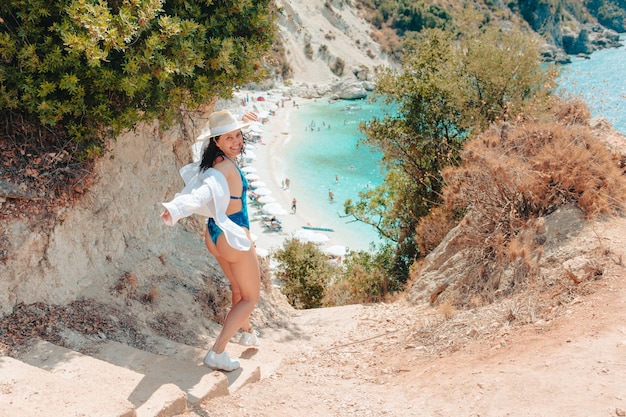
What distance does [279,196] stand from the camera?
38.8 meters

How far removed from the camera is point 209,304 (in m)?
7.95

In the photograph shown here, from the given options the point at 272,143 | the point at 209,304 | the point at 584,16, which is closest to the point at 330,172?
the point at 272,143

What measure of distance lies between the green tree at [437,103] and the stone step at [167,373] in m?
10.4

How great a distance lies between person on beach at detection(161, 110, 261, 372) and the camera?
4.87 metres

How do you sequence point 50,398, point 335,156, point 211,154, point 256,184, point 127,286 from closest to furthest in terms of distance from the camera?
point 50,398 < point 211,154 < point 127,286 < point 256,184 < point 335,156

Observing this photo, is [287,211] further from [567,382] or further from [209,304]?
[567,382]

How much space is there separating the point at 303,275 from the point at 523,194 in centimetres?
937

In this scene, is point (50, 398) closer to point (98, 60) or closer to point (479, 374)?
point (98, 60)

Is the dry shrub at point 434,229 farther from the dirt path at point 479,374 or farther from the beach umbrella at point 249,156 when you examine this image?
the beach umbrella at point 249,156

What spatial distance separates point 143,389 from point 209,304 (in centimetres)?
359

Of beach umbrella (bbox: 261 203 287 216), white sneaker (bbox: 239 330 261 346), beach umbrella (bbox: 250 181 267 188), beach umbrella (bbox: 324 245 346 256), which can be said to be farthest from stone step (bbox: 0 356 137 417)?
beach umbrella (bbox: 250 181 267 188)

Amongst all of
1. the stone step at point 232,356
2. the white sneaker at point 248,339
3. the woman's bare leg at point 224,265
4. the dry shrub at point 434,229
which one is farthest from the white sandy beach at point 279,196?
the woman's bare leg at point 224,265

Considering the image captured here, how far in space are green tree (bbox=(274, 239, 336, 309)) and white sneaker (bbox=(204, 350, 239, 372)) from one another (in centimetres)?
1028

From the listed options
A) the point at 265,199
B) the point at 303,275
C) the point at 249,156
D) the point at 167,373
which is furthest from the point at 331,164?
the point at 167,373
